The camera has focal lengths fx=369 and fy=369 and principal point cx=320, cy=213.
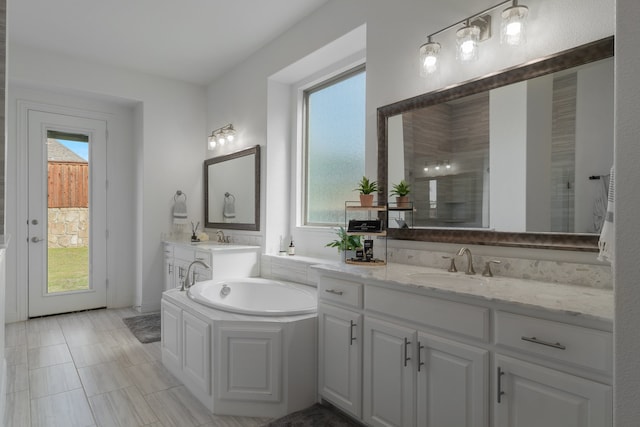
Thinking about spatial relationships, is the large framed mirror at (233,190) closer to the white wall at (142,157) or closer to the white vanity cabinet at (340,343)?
the white wall at (142,157)

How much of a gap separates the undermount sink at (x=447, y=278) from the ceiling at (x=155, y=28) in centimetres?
231

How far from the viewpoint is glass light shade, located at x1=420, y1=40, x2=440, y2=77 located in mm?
2148

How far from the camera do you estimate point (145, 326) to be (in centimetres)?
387

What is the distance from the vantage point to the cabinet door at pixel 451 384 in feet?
4.79

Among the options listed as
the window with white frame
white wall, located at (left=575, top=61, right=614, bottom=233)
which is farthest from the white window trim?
white wall, located at (left=575, top=61, right=614, bottom=233)

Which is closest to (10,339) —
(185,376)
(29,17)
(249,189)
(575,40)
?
(185,376)

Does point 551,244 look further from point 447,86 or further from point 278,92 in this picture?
point 278,92

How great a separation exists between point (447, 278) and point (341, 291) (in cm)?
58

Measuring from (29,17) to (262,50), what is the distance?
2.00 m

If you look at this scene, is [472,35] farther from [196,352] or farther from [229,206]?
[229,206]

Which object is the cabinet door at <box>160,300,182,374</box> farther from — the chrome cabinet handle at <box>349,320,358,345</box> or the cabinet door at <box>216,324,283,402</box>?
the chrome cabinet handle at <box>349,320,358,345</box>

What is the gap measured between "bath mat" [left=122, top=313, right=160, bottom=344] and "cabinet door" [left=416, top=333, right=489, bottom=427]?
2729mm

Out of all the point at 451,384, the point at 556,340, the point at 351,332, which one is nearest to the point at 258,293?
the point at 351,332

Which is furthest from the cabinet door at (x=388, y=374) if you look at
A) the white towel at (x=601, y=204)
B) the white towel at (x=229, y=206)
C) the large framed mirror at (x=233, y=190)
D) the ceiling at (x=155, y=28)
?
the white towel at (x=229, y=206)
